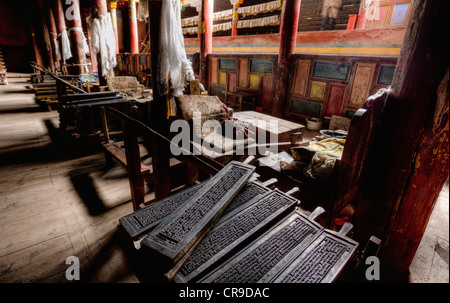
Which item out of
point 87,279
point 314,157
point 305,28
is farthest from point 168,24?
point 305,28

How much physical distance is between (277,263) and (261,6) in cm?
1278

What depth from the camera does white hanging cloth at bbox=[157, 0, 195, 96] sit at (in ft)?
12.2

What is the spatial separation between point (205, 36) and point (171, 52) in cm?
661

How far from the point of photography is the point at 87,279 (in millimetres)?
2229

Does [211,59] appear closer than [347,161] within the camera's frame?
No

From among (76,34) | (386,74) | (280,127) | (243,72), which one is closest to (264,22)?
(243,72)

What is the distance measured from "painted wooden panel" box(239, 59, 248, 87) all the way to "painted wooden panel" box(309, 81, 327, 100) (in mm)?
2997

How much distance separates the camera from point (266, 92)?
8594 millimetres

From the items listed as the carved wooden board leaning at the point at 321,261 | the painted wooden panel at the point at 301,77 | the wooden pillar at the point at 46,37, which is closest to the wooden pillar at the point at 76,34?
the painted wooden panel at the point at 301,77

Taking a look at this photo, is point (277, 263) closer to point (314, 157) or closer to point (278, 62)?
point (314, 157)

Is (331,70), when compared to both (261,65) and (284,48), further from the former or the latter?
(261,65)

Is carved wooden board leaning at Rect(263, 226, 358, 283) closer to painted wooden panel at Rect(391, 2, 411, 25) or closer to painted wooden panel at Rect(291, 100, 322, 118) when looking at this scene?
painted wooden panel at Rect(291, 100, 322, 118)

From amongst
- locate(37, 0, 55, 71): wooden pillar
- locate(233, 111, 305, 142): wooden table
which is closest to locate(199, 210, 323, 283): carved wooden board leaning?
locate(233, 111, 305, 142): wooden table
